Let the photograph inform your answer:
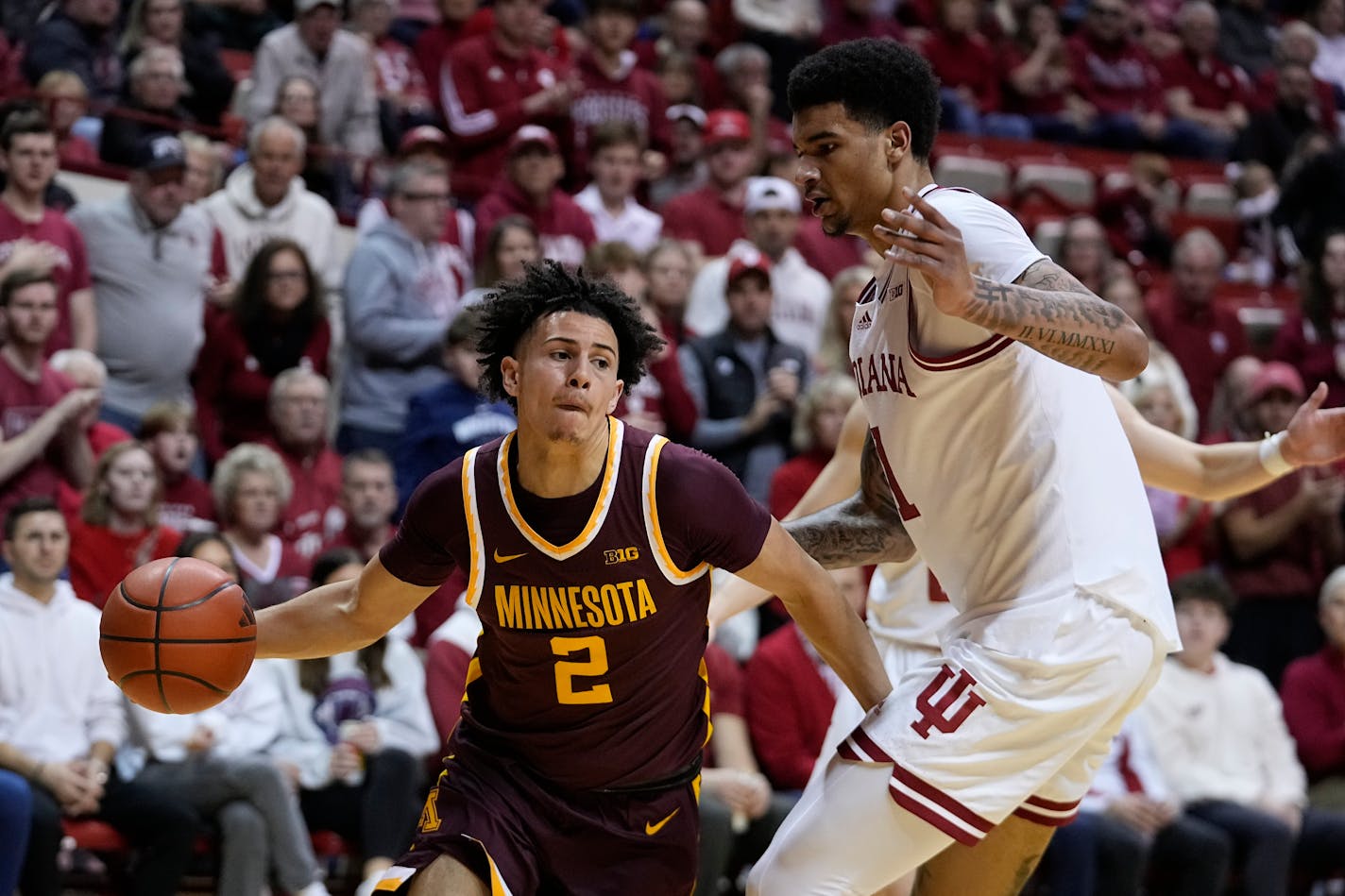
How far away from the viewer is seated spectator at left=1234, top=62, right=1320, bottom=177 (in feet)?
49.4

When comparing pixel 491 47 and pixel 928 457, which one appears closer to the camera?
pixel 928 457

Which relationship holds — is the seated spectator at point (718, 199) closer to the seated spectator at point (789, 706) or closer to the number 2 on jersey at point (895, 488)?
the seated spectator at point (789, 706)

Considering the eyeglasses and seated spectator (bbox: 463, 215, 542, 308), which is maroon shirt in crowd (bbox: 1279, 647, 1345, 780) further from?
the eyeglasses

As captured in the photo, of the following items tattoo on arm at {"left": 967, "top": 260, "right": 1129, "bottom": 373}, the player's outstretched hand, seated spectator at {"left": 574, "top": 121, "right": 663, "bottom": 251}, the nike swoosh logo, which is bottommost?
seated spectator at {"left": 574, "top": 121, "right": 663, "bottom": 251}

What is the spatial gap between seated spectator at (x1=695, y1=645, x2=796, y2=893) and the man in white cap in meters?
2.61

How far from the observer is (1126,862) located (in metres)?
7.97

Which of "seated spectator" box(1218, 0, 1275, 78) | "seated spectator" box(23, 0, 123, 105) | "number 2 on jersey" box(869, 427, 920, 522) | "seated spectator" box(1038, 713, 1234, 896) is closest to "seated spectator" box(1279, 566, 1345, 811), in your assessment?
"seated spectator" box(1038, 713, 1234, 896)

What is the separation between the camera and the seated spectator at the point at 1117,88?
49.9 feet

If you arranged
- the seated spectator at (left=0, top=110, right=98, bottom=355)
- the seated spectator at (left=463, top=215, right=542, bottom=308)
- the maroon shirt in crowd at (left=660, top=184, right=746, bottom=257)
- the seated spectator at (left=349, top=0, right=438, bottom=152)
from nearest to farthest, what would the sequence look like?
1. the seated spectator at (left=0, top=110, right=98, bottom=355)
2. the seated spectator at (left=463, top=215, right=542, bottom=308)
3. the maroon shirt in crowd at (left=660, top=184, right=746, bottom=257)
4. the seated spectator at (left=349, top=0, right=438, bottom=152)

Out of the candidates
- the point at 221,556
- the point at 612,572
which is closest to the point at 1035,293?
the point at 612,572

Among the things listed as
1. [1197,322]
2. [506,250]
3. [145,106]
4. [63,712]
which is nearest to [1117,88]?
[1197,322]

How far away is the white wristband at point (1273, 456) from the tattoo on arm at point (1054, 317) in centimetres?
117

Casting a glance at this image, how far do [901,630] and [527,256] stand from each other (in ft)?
12.7

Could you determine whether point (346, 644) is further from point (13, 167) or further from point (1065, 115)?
point (1065, 115)
